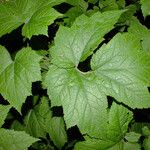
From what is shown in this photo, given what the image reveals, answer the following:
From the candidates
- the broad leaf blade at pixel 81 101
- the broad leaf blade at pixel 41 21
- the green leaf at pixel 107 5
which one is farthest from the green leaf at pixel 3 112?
the green leaf at pixel 107 5

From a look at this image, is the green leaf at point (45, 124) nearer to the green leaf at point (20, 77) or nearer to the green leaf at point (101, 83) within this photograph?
the green leaf at point (20, 77)

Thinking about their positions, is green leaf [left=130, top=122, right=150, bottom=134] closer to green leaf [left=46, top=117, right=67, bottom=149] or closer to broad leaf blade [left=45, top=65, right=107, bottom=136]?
green leaf [left=46, top=117, right=67, bottom=149]

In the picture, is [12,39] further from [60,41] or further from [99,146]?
[99,146]

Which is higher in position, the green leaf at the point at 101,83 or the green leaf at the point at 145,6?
the green leaf at the point at 145,6

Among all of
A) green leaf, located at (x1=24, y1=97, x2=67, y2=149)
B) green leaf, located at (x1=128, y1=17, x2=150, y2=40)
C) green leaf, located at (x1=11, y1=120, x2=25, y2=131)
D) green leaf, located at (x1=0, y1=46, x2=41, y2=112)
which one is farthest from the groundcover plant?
green leaf, located at (x1=11, y1=120, x2=25, y2=131)

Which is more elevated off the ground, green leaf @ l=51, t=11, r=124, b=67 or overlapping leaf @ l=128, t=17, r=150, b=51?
green leaf @ l=51, t=11, r=124, b=67

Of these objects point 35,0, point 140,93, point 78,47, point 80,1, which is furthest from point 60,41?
point 80,1

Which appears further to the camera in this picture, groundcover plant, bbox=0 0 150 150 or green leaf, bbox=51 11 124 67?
green leaf, bbox=51 11 124 67
